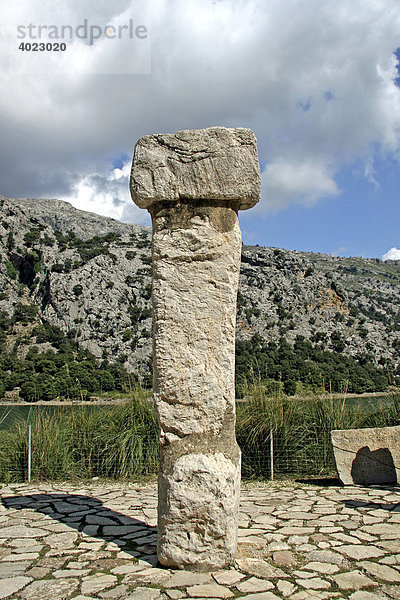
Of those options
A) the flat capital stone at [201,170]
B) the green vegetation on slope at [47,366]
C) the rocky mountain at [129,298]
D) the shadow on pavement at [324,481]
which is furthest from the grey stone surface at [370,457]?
the rocky mountain at [129,298]

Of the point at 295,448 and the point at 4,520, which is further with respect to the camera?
the point at 295,448

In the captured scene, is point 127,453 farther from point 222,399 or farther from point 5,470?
point 222,399

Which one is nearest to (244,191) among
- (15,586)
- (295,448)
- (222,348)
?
(222,348)

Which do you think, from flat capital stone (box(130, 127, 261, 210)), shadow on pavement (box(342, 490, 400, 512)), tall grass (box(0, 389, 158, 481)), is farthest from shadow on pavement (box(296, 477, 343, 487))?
flat capital stone (box(130, 127, 261, 210))

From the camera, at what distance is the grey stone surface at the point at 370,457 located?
5.93 metres

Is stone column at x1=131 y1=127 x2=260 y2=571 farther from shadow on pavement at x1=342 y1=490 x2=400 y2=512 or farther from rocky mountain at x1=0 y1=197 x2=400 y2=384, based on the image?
rocky mountain at x1=0 y1=197 x2=400 y2=384

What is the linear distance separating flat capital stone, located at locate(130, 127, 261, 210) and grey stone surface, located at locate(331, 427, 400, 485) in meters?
3.78

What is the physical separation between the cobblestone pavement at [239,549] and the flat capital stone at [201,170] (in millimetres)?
2536

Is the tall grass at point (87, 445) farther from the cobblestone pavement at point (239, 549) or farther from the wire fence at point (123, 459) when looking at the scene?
the cobblestone pavement at point (239, 549)

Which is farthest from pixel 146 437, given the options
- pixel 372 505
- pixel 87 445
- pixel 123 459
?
pixel 372 505

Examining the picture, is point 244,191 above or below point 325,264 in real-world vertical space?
below

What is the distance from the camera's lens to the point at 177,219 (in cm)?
359

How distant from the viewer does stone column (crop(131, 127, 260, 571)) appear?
3299mm

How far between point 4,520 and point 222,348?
2.89 metres
